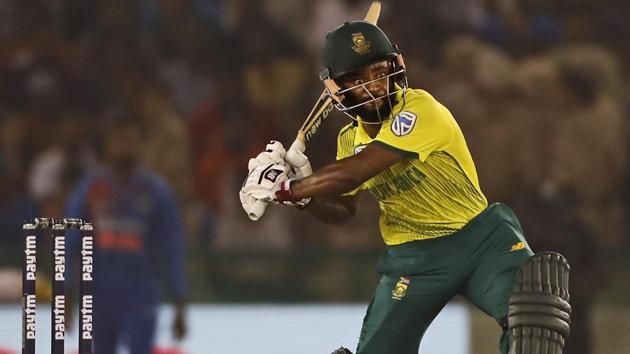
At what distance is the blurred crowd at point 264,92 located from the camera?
8859 mm

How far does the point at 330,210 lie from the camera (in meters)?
5.04

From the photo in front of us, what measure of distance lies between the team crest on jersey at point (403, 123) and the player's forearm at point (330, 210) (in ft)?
1.76

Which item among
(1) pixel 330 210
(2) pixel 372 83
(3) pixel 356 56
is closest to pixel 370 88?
(2) pixel 372 83

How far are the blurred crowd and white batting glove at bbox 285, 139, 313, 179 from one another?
3.79 metres

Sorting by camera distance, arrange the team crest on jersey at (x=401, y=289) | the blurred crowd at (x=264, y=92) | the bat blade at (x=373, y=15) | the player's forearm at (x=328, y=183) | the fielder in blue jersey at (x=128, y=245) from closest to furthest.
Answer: the player's forearm at (x=328, y=183)
the team crest on jersey at (x=401, y=289)
the bat blade at (x=373, y=15)
the fielder in blue jersey at (x=128, y=245)
the blurred crowd at (x=264, y=92)

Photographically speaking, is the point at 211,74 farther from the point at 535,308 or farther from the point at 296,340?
the point at 535,308

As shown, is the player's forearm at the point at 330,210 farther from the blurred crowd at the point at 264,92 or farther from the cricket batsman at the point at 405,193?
the blurred crowd at the point at 264,92

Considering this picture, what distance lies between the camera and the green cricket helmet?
4629mm

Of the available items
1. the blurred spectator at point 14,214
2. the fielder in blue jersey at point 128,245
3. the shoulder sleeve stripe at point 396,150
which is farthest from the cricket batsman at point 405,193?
the blurred spectator at point 14,214

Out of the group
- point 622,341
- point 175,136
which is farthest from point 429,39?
point 622,341

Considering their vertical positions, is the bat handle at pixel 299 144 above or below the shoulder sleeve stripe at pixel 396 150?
above

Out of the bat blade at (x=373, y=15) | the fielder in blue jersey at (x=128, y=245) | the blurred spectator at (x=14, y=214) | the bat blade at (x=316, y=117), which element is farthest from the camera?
the blurred spectator at (x=14, y=214)

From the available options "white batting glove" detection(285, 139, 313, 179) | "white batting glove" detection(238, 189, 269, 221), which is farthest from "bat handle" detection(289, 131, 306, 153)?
"white batting glove" detection(238, 189, 269, 221)

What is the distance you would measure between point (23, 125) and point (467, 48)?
127 inches
